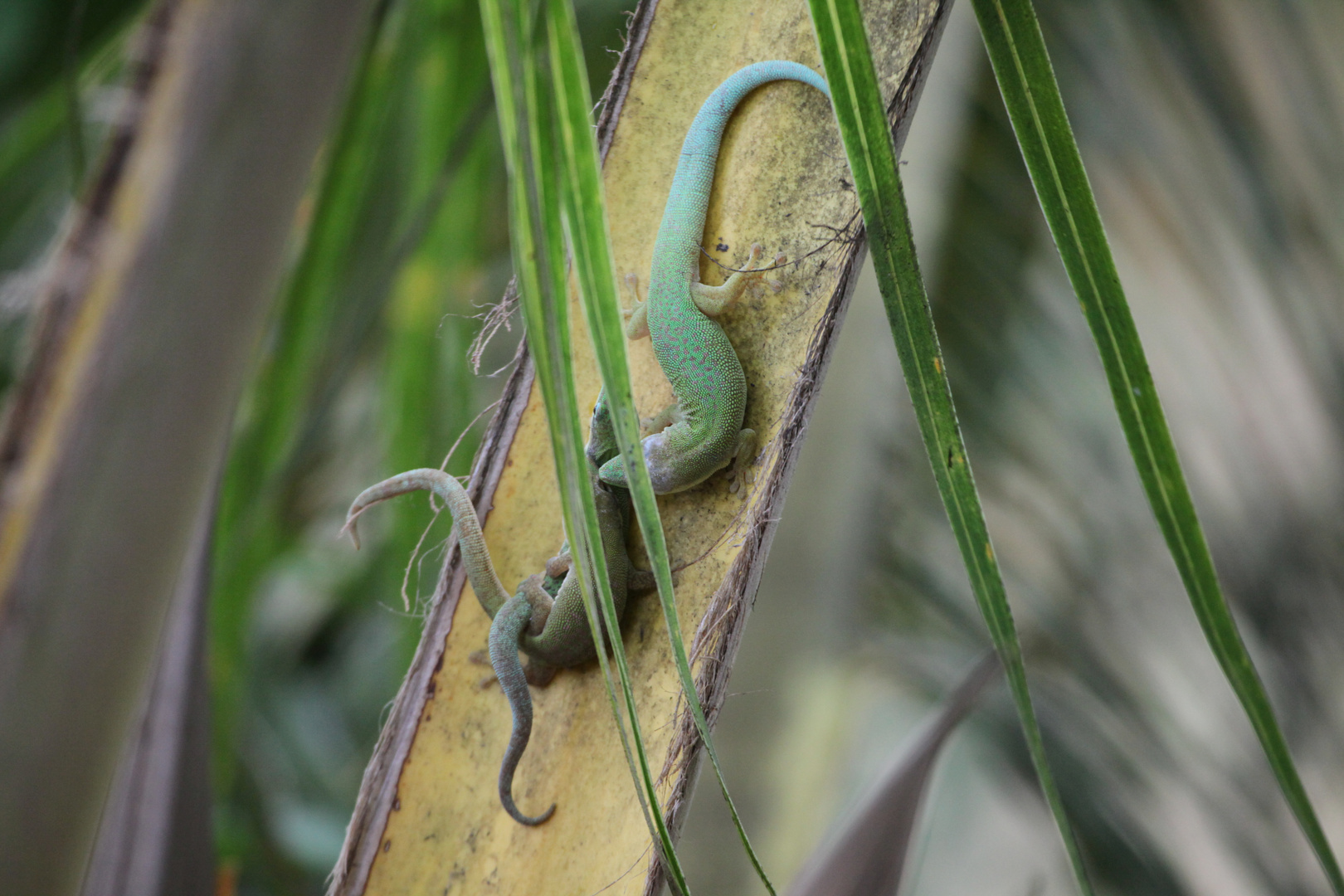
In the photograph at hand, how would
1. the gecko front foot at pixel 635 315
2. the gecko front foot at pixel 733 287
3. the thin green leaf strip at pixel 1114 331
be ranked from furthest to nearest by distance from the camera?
the gecko front foot at pixel 635 315
the gecko front foot at pixel 733 287
the thin green leaf strip at pixel 1114 331

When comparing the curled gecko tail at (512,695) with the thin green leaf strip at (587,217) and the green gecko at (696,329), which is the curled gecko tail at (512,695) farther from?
the thin green leaf strip at (587,217)

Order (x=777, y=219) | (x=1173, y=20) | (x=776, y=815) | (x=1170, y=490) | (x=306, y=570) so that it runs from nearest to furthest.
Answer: (x=1170, y=490)
(x=777, y=219)
(x=1173, y=20)
(x=776, y=815)
(x=306, y=570)

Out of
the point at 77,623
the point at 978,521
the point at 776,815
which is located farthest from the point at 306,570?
the point at 978,521

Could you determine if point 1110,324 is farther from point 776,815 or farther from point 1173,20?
point 776,815

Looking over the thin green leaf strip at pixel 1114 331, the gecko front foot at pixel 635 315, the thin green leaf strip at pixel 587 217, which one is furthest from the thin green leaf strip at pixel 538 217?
the gecko front foot at pixel 635 315

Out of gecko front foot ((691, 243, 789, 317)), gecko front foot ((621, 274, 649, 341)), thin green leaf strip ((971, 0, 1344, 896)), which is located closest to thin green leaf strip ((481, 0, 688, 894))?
thin green leaf strip ((971, 0, 1344, 896))
